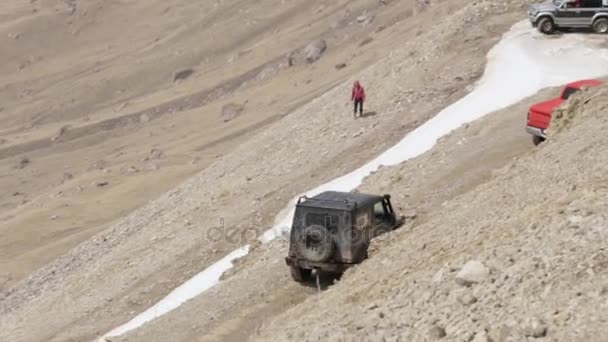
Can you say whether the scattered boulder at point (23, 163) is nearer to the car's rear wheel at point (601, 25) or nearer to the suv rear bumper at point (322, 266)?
the car's rear wheel at point (601, 25)

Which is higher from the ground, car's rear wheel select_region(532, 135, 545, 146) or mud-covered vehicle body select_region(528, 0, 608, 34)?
car's rear wheel select_region(532, 135, 545, 146)

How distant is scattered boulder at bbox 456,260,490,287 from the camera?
12.1m

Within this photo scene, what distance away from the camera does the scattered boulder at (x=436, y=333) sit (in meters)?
11.3

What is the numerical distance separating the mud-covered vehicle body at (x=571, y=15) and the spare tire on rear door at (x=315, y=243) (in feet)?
62.4

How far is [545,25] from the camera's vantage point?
111 ft

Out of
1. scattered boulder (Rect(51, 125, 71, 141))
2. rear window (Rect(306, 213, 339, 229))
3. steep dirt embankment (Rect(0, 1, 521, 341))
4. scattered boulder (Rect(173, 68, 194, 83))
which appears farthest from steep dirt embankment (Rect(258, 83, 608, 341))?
scattered boulder (Rect(173, 68, 194, 83))

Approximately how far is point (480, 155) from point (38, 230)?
28.1 meters

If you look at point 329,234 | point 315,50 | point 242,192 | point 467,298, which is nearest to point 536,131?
point 329,234

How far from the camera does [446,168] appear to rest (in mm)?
22781

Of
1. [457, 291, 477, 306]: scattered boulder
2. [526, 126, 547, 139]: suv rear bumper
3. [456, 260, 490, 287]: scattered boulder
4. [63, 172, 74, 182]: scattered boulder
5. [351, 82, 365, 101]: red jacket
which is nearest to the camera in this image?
[457, 291, 477, 306]: scattered boulder


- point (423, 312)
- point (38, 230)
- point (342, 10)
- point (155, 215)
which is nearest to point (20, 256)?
point (38, 230)

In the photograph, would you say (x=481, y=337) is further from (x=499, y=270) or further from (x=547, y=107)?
(x=547, y=107)

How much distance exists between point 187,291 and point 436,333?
39.4ft

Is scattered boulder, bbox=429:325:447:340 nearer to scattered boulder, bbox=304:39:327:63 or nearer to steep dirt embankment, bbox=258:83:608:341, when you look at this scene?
steep dirt embankment, bbox=258:83:608:341
